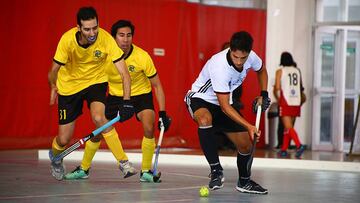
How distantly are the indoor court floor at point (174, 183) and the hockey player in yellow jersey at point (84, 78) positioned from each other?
1.50ft

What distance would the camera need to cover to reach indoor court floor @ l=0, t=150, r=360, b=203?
7191mm

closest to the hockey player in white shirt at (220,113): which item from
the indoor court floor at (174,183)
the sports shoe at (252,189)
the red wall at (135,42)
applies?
the sports shoe at (252,189)

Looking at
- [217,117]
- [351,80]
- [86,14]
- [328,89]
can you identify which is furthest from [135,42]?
[217,117]

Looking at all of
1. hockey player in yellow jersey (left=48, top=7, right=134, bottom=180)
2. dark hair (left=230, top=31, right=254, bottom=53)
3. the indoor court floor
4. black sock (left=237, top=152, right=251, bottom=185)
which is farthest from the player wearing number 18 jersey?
dark hair (left=230, top=31, right=254, bottom=53)

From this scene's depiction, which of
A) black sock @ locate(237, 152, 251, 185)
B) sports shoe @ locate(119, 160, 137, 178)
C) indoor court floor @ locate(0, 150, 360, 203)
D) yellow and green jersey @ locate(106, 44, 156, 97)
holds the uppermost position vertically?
yellow and green jersey @ locate(106, 44, 156, 97)

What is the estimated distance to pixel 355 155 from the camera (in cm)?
1458

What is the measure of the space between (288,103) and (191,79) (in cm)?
258

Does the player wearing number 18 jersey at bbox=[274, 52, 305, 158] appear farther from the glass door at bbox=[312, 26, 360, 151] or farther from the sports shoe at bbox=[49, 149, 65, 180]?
the sports shoe at bbox=[49, 149, 65, 180]

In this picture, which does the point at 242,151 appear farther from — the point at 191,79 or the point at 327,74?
the point at 327,74

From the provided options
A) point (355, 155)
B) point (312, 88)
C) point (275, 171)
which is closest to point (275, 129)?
point (312, 88)

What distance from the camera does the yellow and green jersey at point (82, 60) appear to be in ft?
26.3

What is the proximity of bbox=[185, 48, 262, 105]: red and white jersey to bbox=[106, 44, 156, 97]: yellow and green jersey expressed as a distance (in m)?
0.87

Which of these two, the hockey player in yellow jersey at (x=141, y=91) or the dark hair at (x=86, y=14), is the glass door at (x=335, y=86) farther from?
the dark hair at (x=86, y=14)

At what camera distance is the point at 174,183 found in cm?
866
